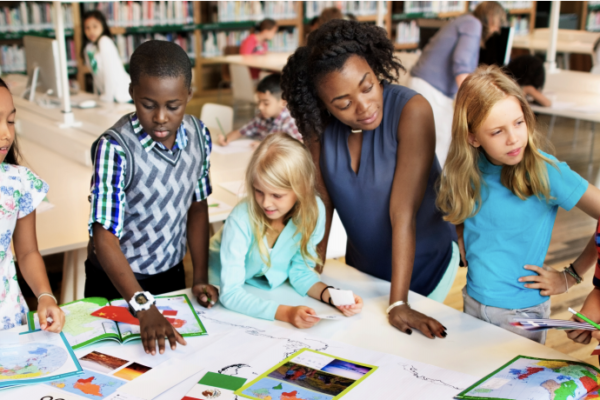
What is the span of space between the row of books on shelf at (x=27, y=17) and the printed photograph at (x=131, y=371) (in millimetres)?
6523

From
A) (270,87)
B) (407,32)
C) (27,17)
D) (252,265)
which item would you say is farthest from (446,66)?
(407,32)

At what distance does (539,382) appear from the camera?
3.84ft

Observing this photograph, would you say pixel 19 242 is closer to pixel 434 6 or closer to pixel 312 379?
pixel 312 379

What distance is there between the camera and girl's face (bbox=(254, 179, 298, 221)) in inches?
61.7

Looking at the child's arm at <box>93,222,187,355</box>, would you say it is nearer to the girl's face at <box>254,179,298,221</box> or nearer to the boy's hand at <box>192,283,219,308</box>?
the boy's hand at <box>192,283,219,308</box>

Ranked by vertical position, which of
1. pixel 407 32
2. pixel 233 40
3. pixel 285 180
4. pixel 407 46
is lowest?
pixel 285 180

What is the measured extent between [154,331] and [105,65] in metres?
3.42

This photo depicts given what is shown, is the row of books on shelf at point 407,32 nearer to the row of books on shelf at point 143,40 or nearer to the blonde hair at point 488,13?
the row of books on shelf at point 143,40

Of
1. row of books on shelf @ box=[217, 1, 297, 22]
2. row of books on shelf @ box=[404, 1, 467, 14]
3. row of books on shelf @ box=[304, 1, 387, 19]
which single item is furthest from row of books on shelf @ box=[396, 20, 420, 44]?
row of books on shelf @ box=[217, 1, 297, 22]

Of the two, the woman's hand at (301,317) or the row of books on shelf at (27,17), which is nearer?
the woman's hand at (301,317)

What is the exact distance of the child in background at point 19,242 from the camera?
144cm

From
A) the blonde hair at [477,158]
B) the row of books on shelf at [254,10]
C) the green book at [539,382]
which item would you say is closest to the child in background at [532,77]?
the blonde hair at [477,158]

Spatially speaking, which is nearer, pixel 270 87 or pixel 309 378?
pixel 309 378

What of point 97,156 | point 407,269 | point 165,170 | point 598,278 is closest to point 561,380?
point 598,278
